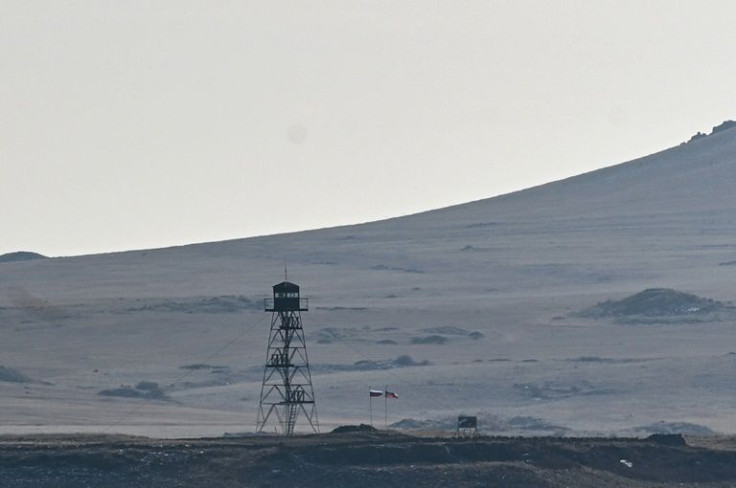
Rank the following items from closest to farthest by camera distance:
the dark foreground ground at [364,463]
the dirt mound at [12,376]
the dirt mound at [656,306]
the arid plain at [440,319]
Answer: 1. the dark foreground ground at [364,463]
2. the arid plain at [440,319]
3. the dirt mound at [12,376]
4. the dirt mound at [656,306]

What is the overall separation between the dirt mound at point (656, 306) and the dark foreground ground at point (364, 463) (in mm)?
51734

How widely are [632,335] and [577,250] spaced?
3622 cm

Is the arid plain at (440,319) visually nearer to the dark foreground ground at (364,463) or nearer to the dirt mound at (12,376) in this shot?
the dirt mound at (12,376)

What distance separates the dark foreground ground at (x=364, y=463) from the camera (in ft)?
156

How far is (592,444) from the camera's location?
5169 cm

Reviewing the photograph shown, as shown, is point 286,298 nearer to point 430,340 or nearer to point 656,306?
point 430,340

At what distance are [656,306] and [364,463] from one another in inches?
2280

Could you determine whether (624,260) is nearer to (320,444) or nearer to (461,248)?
(461,248)

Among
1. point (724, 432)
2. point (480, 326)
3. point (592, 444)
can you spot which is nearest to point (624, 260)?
point (480, 326)

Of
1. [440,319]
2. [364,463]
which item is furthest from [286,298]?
[440,319]

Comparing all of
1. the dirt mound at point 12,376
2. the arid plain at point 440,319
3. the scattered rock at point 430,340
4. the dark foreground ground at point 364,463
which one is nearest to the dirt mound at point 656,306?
the arid plain at point 440,319

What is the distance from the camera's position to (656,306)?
104938 mm

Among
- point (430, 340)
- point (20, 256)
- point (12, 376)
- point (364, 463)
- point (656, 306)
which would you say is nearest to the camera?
point (364, 463)

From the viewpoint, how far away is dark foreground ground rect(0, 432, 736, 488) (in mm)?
47688
